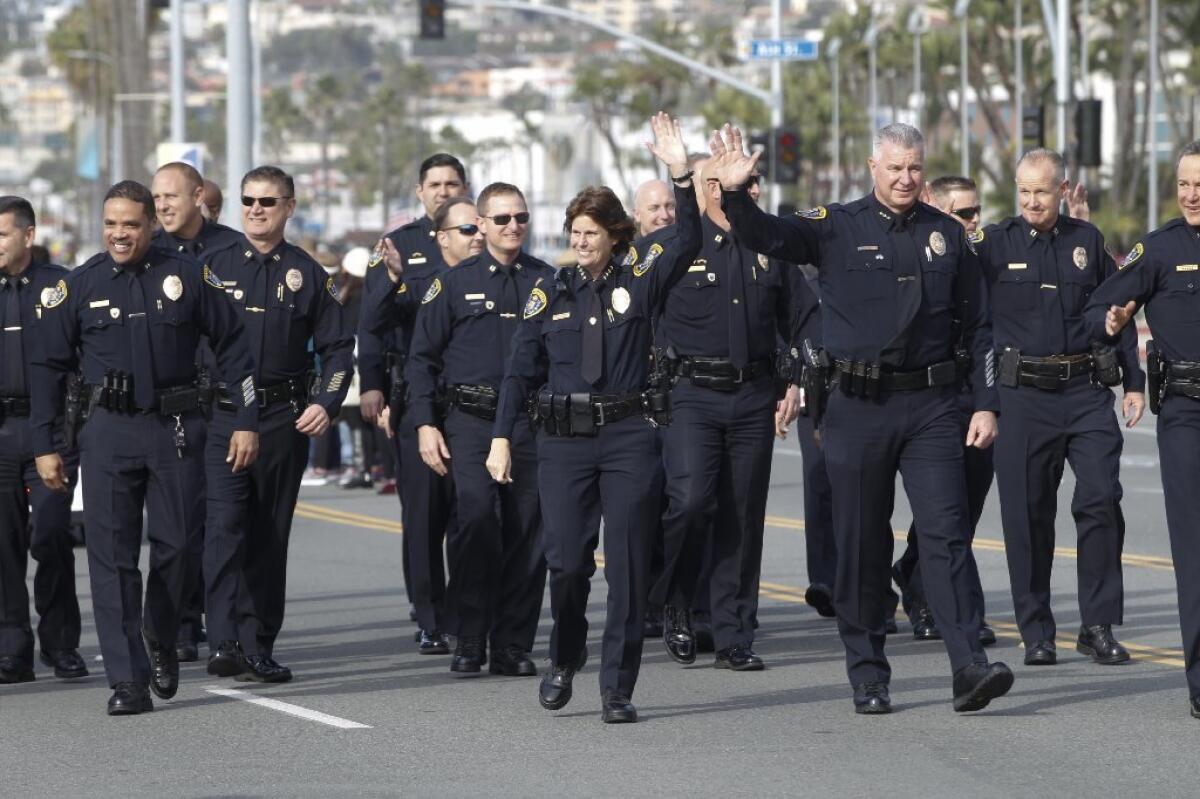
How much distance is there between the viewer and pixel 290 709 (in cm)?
997

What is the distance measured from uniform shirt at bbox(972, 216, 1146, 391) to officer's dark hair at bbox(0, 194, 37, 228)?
412 centimetres

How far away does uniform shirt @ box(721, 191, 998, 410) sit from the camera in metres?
9.53

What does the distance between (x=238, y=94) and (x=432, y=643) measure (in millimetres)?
12898

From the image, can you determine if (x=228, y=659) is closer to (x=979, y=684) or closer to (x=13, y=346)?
(x=13, y=346)

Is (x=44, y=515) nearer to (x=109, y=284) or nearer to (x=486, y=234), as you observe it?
(x=109, y=284)

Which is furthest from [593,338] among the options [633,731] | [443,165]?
[443,165]

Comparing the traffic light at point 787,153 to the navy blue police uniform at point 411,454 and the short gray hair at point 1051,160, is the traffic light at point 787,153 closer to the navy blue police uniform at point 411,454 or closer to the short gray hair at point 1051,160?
the navy blue police uniform at point 411,454

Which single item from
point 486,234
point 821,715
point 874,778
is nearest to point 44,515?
point 486,234

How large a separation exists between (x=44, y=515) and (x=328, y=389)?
52.8 inches

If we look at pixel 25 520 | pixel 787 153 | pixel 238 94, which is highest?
pixel 238 94

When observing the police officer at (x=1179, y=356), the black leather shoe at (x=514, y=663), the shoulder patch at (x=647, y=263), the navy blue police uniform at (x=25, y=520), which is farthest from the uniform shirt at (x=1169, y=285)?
the navy blue police uniform at (x=25, y=520)

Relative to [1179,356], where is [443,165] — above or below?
above

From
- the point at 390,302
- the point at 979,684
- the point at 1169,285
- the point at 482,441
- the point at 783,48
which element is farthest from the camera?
the point at 783,48

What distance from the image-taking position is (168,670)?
10.1 metres
